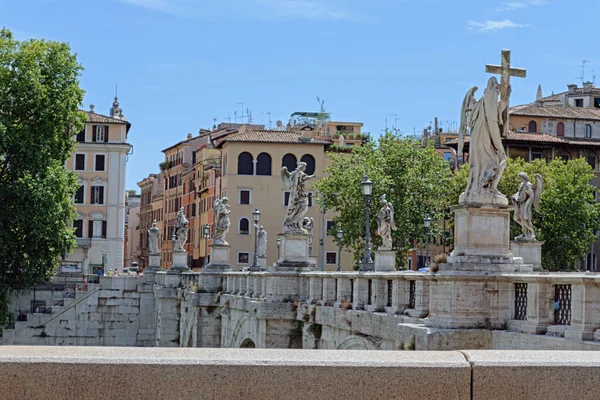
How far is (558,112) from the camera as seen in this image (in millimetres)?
85875

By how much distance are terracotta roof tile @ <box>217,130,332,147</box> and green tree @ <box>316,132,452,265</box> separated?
58.0 ft

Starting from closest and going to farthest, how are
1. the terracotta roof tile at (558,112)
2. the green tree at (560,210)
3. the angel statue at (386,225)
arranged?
the angel statue at (386,225)
the green tree at (560,210)
the terracotta roof tile at (558,112)

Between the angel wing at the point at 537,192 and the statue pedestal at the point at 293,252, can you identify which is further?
the statue pedestal at the point at 293,252

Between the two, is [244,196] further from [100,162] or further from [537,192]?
[537,192]

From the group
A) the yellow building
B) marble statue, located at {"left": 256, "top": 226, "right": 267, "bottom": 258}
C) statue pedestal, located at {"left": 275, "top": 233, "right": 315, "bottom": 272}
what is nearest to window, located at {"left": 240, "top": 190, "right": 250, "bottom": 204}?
the yellow building

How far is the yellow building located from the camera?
83.4 meters

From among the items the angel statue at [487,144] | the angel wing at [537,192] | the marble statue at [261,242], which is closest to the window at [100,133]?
the marble statue at [261,242]

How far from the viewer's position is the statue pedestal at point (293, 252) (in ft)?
95.3

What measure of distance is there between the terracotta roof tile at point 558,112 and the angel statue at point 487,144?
6915 centimetres

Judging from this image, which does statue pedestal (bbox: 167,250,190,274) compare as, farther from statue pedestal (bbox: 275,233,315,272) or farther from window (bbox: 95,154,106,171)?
window (bbox: 95,154,106,171)

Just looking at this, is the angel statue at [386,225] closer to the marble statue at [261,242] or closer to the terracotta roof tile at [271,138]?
the marble statue at [261,242]

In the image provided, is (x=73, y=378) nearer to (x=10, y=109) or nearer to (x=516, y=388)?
(x=516, y=388)

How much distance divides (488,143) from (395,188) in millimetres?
49434

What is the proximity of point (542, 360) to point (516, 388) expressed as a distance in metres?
0.24
